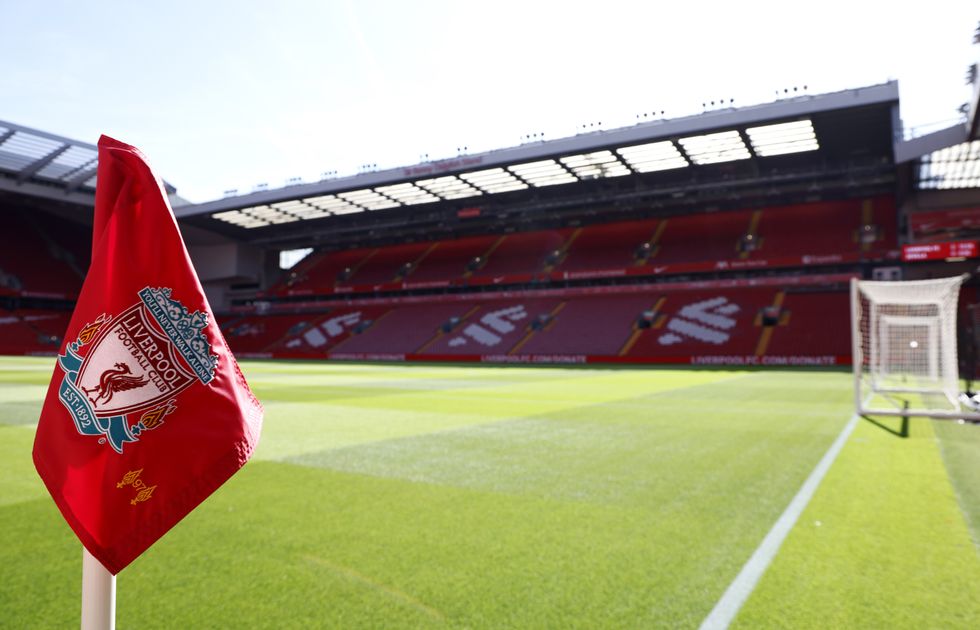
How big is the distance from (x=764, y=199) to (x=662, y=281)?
7.97 metres

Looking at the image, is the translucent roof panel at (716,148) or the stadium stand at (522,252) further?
the stadium stand at (522,252)

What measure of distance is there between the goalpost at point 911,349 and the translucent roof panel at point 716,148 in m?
11.5

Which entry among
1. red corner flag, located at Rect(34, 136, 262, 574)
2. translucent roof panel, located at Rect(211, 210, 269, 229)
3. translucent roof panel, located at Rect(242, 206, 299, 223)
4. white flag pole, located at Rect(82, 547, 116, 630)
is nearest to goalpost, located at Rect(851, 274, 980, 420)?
red corner flag, located at Rect(34, 136, 262, 574)

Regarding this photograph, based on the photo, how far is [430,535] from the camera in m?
3.69

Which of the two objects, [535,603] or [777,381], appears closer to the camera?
[535,603]

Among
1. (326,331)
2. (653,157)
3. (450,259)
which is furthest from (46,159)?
(653,157)

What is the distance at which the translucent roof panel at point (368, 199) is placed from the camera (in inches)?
1433

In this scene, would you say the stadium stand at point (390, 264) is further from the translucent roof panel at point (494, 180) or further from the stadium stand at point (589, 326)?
the stadium stand at point (589, 326)

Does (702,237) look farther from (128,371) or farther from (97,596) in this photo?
(97,596)

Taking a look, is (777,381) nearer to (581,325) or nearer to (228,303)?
(581,325)

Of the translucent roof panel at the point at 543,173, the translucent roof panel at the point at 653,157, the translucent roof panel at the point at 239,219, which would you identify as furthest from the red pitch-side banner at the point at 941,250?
the translucent roof panel at the point at 239,219

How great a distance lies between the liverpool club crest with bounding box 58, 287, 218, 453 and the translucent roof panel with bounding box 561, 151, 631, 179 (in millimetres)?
29568

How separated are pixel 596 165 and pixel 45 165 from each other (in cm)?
3188

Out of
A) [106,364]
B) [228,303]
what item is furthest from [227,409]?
[228,303]
